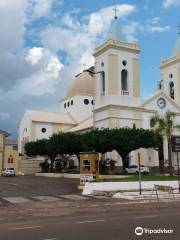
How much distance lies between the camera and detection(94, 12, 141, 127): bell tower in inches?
2191

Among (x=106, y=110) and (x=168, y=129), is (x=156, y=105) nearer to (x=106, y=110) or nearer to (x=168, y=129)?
(x=106, y=110)

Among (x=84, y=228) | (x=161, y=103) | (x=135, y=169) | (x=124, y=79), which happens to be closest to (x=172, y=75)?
(x=161, y=103)

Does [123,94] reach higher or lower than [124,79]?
lower

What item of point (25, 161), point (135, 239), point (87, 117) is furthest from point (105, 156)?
point (135, 239)

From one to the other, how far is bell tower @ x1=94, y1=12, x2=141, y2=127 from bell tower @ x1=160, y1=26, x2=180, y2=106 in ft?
35.1

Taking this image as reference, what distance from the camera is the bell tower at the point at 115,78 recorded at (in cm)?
5566

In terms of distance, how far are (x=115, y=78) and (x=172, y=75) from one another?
51.0 ft

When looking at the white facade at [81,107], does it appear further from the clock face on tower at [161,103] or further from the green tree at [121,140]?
the green tree at [121,140]

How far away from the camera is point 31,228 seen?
1251 centimetres

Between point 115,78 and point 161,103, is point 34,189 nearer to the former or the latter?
point 115,78

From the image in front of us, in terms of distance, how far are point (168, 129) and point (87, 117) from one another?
34152mm

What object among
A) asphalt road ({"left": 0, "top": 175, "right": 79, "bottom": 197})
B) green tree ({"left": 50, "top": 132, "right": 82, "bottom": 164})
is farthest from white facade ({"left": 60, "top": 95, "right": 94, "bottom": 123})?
asphalt road ({"left": 0, "top": 175, "right": 79, "bottom": 197})

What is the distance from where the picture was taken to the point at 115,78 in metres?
56.3

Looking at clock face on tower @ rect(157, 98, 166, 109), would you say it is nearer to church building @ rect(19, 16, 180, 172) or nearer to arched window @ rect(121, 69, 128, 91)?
church building @ rect(19, 16, 180, 172)
